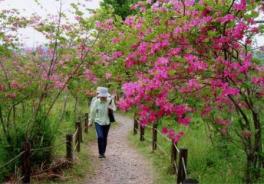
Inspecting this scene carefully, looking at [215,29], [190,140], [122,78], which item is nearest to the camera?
[215,29]

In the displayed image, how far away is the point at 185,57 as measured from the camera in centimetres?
488

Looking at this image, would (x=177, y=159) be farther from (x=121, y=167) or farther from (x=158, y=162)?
(x=121, y=167)

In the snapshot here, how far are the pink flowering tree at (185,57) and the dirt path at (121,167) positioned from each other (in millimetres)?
3102

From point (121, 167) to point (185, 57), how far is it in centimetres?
514

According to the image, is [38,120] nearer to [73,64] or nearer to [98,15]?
[73,64]

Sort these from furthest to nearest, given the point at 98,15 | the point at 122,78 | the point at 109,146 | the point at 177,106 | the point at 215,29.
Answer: the point at 109,146 → the point at 98,15 → the point at 122,78 → the point at 215,29 → the point at 177,106

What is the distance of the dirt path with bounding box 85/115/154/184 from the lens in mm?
8281

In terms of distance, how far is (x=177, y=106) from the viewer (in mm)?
4883

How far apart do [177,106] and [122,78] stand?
70.9 inches

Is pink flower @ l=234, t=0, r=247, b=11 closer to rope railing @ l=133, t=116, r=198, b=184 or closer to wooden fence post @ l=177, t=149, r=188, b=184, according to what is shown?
rope railing @ l=133, t=116, r=198, b=184

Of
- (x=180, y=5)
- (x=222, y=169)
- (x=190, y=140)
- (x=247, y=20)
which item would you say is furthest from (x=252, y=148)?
(x=190, y=140)

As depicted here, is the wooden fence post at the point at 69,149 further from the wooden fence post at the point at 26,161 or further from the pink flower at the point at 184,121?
the pink flower at the point at 184,121

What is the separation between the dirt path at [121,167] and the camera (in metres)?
8.28

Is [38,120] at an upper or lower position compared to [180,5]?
lower
